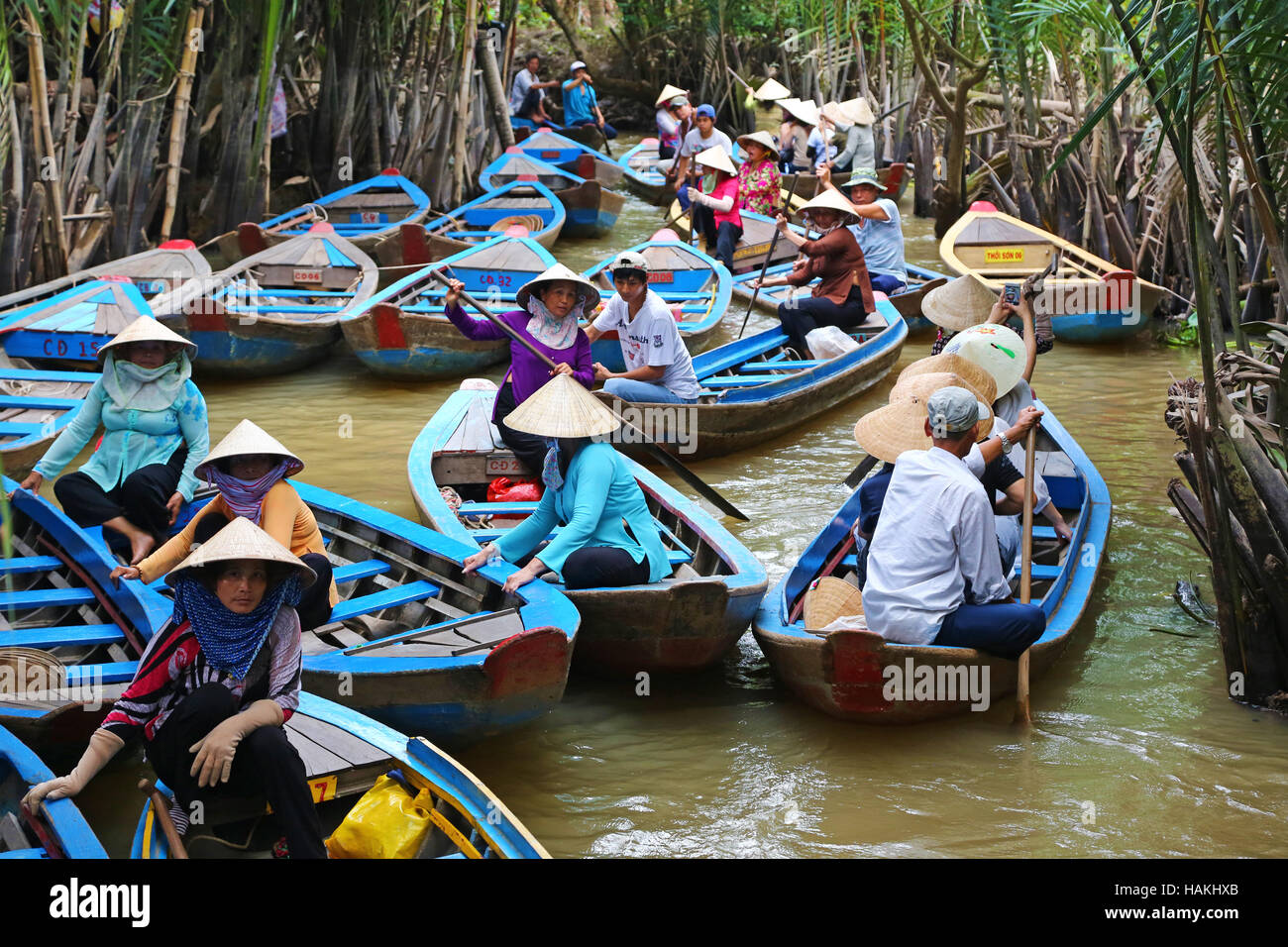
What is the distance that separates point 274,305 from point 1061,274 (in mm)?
6232

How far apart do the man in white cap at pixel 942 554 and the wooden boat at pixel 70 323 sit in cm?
545

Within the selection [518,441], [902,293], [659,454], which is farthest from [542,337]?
[902,293]

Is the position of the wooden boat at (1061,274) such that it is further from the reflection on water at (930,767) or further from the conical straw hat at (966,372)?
the conical straw hat at (966,372)

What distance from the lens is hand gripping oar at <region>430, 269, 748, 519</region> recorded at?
19.8 feet

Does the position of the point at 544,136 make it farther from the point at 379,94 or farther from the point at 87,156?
the point at 87,156

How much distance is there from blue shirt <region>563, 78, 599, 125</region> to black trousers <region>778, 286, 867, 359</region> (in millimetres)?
10985

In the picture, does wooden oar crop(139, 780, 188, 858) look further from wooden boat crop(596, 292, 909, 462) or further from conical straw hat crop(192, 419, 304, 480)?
wooden boat crop(596, 292, 909, 462)

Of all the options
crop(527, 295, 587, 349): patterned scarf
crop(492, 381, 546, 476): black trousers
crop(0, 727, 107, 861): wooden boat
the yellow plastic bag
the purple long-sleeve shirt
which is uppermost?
crop(527, 295, 587, 349): patterned scarf

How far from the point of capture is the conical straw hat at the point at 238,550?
339 centimetres

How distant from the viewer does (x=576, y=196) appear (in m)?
14.1

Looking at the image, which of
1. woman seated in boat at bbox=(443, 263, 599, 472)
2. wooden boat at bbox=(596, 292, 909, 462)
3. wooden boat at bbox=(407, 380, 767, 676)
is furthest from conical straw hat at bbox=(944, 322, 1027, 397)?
wooden boat at bbox=(596, 292, 909, 462)

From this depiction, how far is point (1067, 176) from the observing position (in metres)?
11.4

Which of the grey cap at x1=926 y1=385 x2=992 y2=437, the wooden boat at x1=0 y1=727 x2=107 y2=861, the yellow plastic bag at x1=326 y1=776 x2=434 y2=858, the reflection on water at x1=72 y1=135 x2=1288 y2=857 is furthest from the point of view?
the grey cap at x1=926 y1=385 x2=992 y2=437

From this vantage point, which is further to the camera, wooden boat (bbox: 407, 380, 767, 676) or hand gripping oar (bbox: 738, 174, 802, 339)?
hand gripping oar (bbox: 738, 174, 802, 339)
